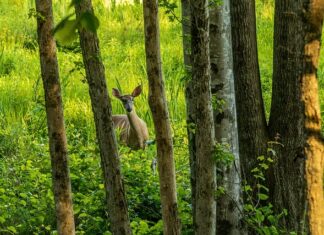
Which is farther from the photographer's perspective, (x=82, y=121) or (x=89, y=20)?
(x=82, y=121)

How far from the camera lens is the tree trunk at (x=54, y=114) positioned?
16.7 feet

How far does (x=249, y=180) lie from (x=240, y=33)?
1.22 metres

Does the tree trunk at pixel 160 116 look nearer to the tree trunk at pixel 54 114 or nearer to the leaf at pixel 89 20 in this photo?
the tree trunk at pixel 54 114

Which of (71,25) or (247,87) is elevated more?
(71,25)

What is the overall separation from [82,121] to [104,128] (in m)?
5.39

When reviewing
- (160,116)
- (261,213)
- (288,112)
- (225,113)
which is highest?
(160,116)

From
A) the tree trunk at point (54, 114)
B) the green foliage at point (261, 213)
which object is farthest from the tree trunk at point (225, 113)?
the tree trunk at point (54, 114)

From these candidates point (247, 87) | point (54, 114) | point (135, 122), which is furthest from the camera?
point (135, 122)

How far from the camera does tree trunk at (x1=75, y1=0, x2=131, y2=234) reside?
5.25 m

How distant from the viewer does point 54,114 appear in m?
5.27

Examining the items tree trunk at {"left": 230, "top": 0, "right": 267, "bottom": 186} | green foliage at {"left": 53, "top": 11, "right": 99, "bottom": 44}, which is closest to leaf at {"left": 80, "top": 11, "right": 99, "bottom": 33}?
green foliage at {"left": 53, "top": 11, "right": 99, "bottom": 44}

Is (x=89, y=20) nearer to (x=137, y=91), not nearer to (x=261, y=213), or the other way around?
(x=261, y=213)

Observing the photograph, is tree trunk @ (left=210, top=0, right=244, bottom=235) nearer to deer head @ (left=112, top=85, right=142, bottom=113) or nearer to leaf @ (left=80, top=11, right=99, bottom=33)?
leaf @ (left=80, top=11, right=99, bottom=33)

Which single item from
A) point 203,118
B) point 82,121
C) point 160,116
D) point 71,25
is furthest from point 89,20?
point 82,121
